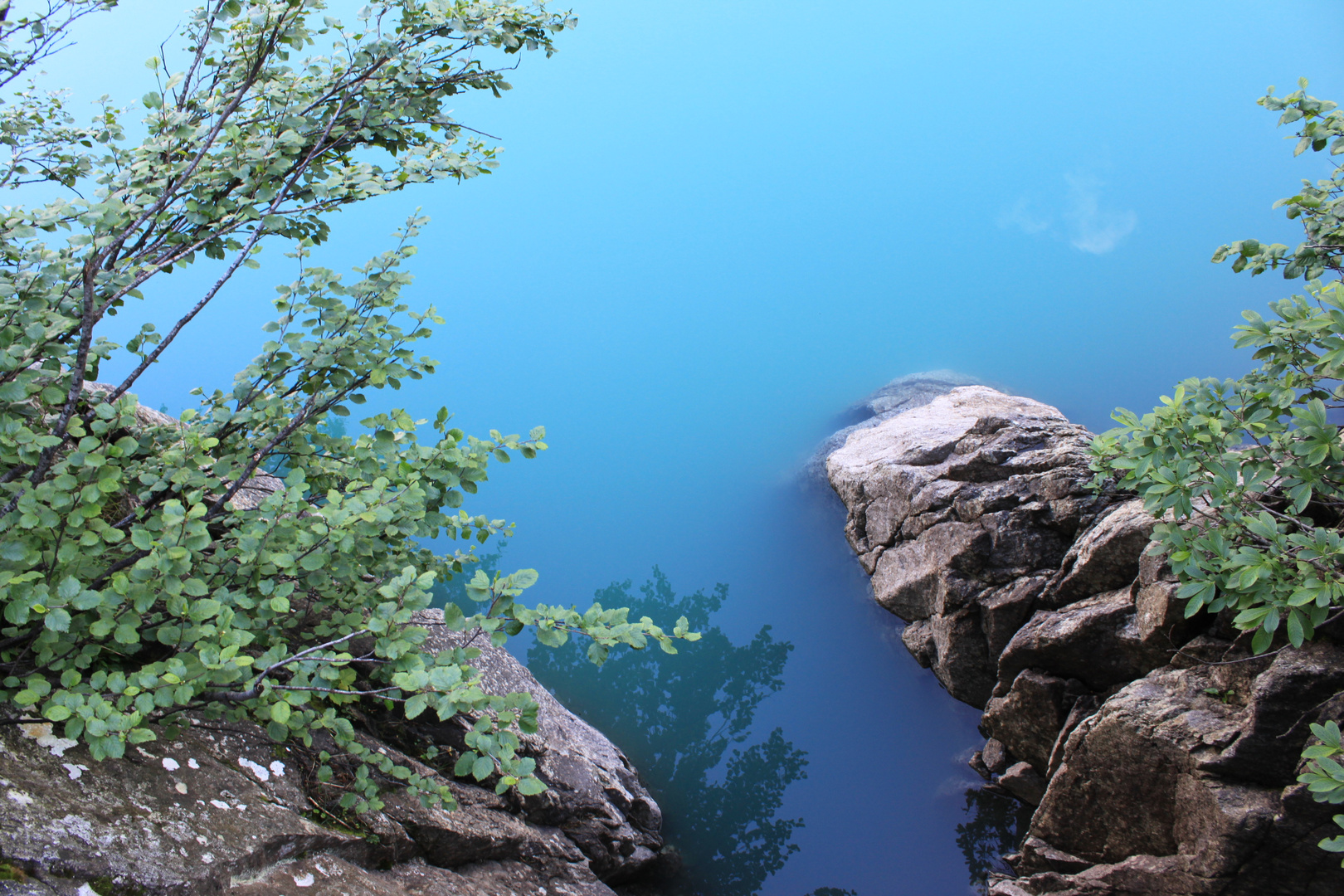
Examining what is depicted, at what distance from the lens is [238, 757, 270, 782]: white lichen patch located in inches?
125

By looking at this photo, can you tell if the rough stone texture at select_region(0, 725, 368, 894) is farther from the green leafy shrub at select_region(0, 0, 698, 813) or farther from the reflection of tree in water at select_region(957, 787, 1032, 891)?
the reflection of tree in water at select_region(957, 787, 1032, 891)

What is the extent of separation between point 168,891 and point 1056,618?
5.89 m

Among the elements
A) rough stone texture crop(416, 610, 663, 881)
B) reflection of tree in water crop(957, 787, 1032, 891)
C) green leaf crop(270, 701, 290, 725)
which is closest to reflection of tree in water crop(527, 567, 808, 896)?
rough stone texture crop(416, 610, 663, 881)

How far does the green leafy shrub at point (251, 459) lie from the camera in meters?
2.23

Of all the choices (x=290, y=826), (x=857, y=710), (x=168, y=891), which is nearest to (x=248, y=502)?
(x=290, y=826)

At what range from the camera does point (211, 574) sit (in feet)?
9.27

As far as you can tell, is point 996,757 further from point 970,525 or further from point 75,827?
point 75,827

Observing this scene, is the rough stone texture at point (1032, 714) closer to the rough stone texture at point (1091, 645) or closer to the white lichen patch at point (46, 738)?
the rough stone texture at point (1091, 645)

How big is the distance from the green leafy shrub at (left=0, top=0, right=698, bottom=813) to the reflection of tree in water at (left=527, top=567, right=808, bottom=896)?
3329 millimetres

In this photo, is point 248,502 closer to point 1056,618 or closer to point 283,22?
point 283,22

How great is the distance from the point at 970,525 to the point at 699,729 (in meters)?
3.38

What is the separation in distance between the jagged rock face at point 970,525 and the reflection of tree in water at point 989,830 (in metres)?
0.85

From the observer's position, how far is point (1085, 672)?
5383mm

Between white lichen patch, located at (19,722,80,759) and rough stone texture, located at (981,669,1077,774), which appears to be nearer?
white lichen patch, located at (19,722,80,759)
